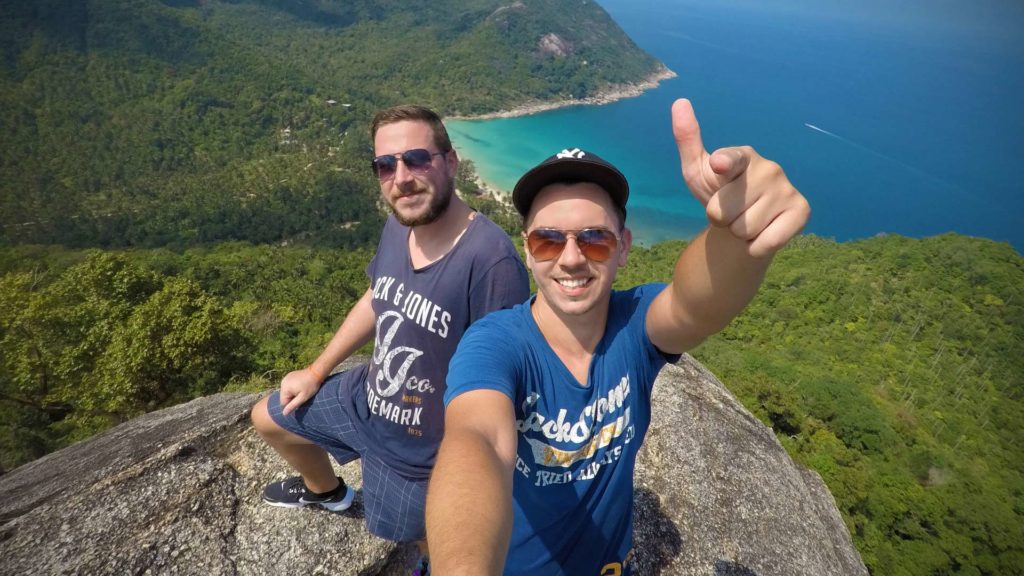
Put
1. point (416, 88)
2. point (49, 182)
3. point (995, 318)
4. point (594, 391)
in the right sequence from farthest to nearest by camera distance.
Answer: point (416, 88) < point (49, 182) < point (995, 318) < point (594, 391)

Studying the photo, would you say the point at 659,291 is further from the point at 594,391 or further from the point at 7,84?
the point at 7,84

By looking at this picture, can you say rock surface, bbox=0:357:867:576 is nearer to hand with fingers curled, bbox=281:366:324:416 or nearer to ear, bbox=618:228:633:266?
hand with fingers curled, bbox=281:366:324:416

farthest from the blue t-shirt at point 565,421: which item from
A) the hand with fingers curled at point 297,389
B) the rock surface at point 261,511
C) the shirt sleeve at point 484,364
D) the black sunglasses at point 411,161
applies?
the rock surface at point 261,511

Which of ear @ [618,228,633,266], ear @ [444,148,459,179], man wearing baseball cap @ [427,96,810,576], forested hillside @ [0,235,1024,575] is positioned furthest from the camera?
forested hillside @ [0,235,1024,575]

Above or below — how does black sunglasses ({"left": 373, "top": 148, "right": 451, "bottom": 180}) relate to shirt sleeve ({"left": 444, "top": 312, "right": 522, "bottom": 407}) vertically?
above

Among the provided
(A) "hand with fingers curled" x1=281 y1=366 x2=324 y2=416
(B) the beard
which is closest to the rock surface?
(A) "hand with fingers curled" x1=281 y1=366 x2=324 y2=416

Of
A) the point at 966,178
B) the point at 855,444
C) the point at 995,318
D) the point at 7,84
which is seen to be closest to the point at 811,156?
the point at 966,178

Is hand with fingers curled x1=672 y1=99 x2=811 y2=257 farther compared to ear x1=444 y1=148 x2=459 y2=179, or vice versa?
ear x1=444 y1=148 x2=459 y2=179
